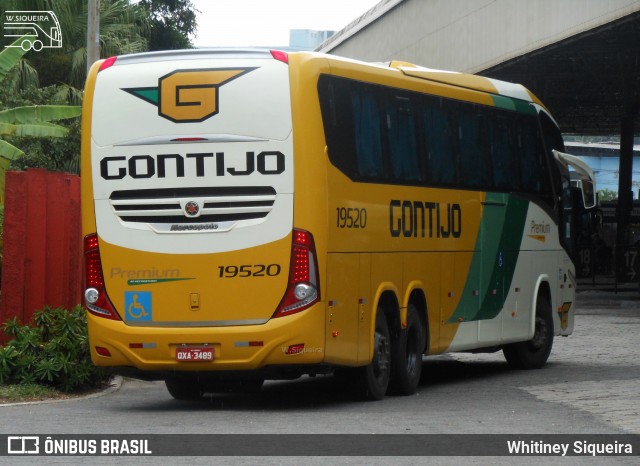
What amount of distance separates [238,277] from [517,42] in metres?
22.6

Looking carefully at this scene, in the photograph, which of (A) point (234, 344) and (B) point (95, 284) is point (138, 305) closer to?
(B) point (95, 284)

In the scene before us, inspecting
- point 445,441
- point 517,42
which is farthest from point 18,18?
point 445,441

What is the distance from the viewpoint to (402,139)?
15.4m

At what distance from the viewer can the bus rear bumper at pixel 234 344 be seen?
1326cm

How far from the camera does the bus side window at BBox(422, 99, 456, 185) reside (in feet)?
52.4

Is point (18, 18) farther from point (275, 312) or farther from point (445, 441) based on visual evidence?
point (445, 441)

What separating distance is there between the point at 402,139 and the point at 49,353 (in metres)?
4.31

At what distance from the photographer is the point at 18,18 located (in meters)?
41.2

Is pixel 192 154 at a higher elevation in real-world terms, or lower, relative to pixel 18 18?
lower

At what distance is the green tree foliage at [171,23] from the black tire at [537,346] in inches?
1813

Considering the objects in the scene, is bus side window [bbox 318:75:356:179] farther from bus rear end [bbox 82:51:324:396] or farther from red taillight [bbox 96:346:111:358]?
red taillight [bbox 96:346:111:358]

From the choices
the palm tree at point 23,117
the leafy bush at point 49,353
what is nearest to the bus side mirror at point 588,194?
the palm tree at point 23,117

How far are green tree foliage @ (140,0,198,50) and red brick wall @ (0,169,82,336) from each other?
48041mm

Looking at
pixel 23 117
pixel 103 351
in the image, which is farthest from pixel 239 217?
pixel 23 117
